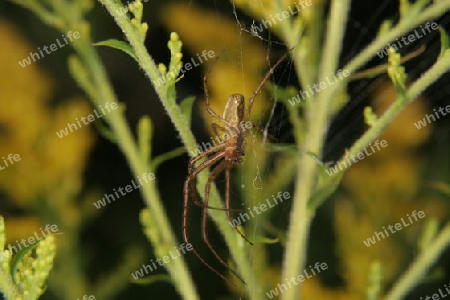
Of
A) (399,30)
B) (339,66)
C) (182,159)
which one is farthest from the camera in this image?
(182,159)

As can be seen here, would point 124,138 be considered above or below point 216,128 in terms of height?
above

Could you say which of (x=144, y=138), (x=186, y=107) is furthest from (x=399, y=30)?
(x=144, y=138)

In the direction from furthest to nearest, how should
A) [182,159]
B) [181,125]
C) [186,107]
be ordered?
[182,159] < [186,107] < [181,125]

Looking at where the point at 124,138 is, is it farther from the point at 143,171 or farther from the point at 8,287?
the point at 8,287

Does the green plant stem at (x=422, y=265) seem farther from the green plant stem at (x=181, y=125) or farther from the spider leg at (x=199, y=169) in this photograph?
the spider leg at (x=199, y=169)

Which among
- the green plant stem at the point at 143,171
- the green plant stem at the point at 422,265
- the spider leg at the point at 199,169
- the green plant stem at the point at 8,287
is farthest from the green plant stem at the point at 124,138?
the green plant stem at the point at 422,265

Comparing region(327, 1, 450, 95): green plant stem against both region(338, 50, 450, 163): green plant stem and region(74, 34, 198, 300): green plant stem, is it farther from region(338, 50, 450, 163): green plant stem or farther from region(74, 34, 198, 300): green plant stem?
region(74, 34, 198, 300): green plant stem

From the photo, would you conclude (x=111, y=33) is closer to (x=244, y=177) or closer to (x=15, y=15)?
(x=15, y=15)

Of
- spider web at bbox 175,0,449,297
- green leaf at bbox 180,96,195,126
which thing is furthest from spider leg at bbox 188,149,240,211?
green leaf at bbox 180,96,195,126

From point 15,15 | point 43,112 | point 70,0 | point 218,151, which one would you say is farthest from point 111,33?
point 218,151
